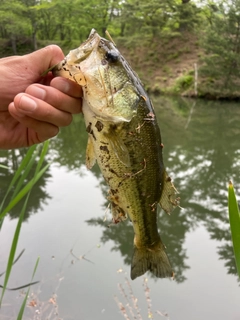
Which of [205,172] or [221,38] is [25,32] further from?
[205,172]

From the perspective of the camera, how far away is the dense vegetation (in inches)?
840

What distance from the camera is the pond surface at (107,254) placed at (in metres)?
3.72

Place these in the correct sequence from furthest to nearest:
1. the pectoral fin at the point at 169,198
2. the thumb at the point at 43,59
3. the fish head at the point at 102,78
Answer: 1. the pectoral fin at the point at 169,198
2. the thumb at the point at 43,59
3. the fish head at the point at 102,78

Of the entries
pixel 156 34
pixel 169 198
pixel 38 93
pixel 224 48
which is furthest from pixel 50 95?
pixel 156 34

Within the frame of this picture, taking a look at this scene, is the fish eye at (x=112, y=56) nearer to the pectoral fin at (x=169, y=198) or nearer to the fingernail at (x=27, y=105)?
the fingernail at (x=27, y=105)

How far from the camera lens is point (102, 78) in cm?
146

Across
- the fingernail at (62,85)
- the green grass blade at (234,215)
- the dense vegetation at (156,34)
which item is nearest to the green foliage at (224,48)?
the dense vegetation at (156,34)

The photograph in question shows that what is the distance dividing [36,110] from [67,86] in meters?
0.17

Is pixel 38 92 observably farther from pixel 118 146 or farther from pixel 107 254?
pixel 107 254

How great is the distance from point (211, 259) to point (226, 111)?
45.0ft

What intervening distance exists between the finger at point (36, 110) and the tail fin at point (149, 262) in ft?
2.57

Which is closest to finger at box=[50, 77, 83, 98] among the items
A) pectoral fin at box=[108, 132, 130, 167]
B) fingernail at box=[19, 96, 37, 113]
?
fingernail at box=[19, 96, 37, 113]

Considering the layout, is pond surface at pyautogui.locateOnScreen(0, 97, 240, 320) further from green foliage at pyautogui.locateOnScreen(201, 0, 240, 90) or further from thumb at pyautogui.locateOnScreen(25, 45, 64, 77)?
green foliage at pyautogui.locateOnScreen(201, 0, 240, 90)

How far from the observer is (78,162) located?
8867 mm
